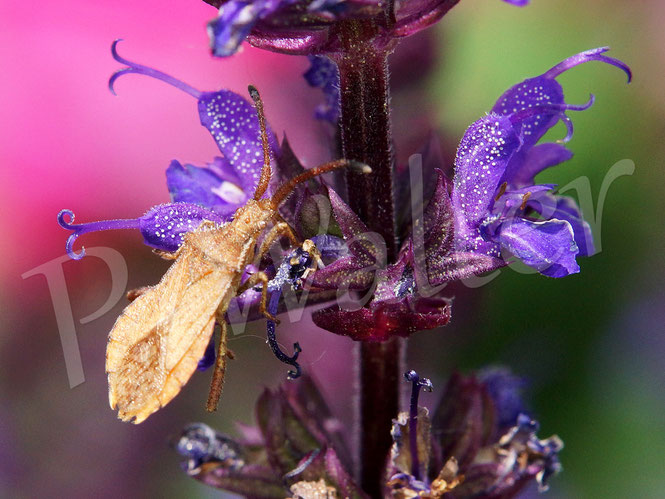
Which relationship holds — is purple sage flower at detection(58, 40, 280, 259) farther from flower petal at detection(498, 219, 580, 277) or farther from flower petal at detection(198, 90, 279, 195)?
flower petal at detection(498, 219, 580, 277)

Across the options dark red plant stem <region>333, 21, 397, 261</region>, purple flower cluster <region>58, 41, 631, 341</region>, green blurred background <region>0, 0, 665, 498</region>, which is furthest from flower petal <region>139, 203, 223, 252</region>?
green blurred background <region>0, 0, 665, 498</region>

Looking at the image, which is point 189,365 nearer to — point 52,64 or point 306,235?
point 306,235

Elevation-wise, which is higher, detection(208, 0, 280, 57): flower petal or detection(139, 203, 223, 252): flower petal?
detection(208, 0, 280, 57): flower petal

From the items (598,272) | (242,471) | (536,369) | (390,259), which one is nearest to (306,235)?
(390,259)

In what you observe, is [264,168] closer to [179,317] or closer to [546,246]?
[179,317]

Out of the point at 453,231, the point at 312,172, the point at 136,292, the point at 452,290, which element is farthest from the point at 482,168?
the point at 452,290

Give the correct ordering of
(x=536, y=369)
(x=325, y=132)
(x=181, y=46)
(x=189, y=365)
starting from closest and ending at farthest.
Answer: (x=189, y=365), (x=325, y=132), (x=536, y=369), (x=181, y=46)
